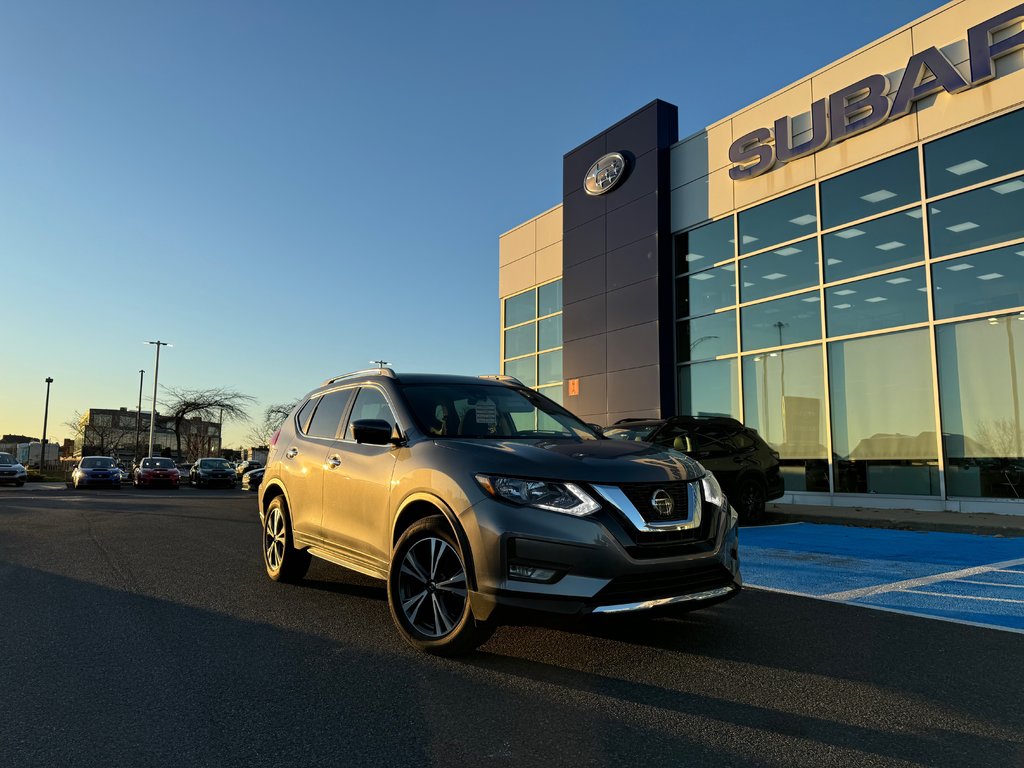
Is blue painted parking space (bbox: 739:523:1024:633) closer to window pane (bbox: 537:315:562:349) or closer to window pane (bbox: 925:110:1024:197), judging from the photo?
window pane (bbox: 925:110:1024:197)

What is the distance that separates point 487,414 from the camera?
520 centimetres

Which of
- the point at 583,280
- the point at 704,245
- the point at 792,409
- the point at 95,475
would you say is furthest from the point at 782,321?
the point at 95,475

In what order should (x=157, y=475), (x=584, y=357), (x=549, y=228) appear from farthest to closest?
(x=157, y=475) → (x=549, y=228) → (x=584, y=357)

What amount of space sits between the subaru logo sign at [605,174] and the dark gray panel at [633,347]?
413 centimetres

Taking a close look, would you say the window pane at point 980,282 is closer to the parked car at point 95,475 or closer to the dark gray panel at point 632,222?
the dark gray panel at point 632,222

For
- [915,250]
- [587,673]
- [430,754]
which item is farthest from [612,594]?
[915,250]

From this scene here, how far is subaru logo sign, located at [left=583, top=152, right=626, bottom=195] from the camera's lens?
19.8 meters

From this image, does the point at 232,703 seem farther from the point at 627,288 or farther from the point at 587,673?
the point at 627,288

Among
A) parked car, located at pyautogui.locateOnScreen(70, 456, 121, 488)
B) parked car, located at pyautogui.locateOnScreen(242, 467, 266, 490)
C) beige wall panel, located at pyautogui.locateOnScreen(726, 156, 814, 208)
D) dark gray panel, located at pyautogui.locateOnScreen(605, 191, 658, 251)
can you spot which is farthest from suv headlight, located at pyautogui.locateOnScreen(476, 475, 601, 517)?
parked car, located at pyautogui.locateOnScreen(70, 456, 121, 488)

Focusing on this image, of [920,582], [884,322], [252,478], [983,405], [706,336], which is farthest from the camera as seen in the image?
[252,478]

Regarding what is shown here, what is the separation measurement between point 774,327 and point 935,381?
3.86 meters

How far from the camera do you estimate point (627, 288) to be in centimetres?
1941

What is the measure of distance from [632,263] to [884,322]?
6.96m

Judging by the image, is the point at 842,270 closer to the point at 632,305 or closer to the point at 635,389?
the point at 632,305
